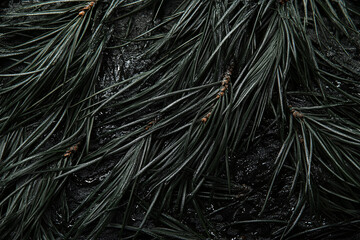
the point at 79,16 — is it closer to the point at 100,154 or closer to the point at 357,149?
the point at 100,154

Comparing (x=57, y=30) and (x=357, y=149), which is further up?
(x=57, y=30)

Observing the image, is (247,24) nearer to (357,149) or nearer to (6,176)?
(357,149)

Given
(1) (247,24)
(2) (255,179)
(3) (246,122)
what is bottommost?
(2) (255,179)

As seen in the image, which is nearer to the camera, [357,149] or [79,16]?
[357,149]

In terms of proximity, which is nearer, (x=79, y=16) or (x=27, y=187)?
(x=27, y=187)

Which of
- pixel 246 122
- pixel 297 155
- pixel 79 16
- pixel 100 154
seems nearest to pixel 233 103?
pixel 246 122

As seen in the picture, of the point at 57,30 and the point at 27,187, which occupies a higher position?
the point at 57,30

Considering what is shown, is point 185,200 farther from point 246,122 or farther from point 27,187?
point 27,187

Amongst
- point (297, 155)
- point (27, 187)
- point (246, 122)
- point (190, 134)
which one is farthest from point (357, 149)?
point (27, 187)
